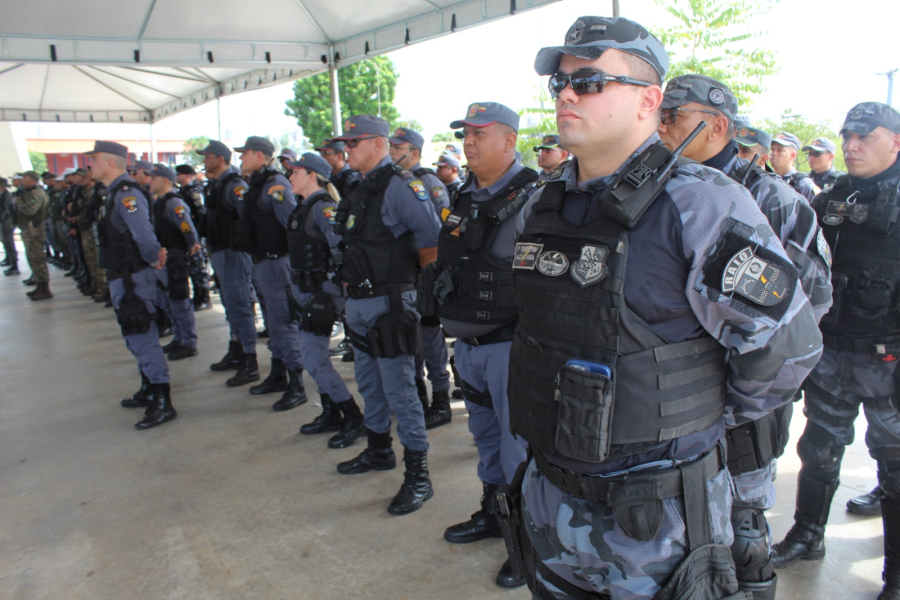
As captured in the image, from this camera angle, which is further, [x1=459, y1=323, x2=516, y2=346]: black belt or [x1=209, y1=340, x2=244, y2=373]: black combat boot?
[x1=209, y1=340, x2=244, y2=373]: black combat boot

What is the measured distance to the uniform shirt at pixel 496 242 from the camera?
2.57 meters

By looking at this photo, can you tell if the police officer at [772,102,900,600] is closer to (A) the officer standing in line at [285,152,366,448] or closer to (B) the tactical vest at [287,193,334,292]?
(A) the officer standing in line at [285,152,366,448]

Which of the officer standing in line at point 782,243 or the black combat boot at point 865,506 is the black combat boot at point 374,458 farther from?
the black combat boot at point 865,506

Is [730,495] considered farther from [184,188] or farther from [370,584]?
[184,188]

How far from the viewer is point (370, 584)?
262cm

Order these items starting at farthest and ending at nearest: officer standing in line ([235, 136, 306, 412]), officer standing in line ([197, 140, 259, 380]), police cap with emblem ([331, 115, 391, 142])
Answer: officer standing in line ([197, 140, 259, 380])
officer standing in line ([235, 136, 306, 412])
police cap with emblem ([331, 115, 391, 142])

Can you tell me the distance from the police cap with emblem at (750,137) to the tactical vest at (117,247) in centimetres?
422

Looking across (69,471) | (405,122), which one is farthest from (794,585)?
(405,122)

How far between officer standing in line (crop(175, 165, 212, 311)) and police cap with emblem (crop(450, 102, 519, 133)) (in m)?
5.17

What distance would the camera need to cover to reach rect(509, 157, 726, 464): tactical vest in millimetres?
1290

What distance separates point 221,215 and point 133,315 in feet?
4.94

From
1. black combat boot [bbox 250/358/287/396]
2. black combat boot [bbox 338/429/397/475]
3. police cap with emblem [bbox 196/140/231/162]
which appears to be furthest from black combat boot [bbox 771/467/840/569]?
police cap with emblem [bbox 196/140/231/162]

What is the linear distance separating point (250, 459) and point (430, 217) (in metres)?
2.03

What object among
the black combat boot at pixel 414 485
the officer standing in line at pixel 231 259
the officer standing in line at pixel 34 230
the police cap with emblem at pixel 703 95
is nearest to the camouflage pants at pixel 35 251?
the officer standing in line at pixel 34 230
